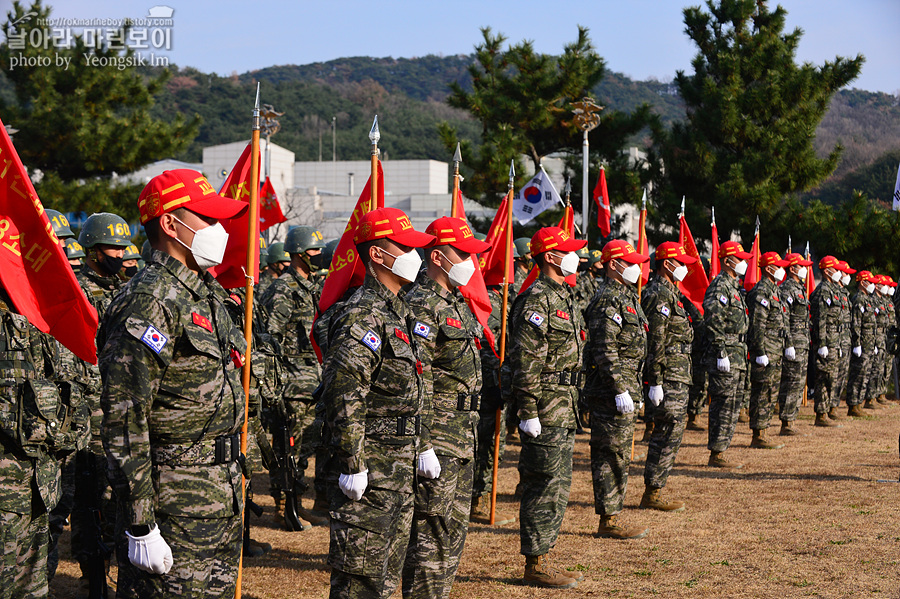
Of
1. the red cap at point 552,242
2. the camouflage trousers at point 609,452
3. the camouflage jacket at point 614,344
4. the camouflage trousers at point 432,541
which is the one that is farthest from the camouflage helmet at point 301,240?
the camouflage trousers at point 432,541

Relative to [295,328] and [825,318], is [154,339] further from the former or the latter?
[825,318]

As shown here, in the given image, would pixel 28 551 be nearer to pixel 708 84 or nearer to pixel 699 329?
pixel 699 329

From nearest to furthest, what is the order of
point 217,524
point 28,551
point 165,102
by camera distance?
point 217,524
point 28,551
point 165,102

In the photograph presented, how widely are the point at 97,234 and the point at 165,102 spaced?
6504cm

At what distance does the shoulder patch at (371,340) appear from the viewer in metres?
4.39

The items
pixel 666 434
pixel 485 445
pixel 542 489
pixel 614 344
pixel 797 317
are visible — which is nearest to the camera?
pixel 542 489

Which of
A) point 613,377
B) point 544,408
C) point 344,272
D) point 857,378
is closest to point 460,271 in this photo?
point 344,272

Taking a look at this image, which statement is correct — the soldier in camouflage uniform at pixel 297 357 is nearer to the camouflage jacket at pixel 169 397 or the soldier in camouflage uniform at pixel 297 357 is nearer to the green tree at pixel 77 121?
the camouflage jacket at pixel 169 397

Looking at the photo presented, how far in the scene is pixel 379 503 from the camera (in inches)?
175

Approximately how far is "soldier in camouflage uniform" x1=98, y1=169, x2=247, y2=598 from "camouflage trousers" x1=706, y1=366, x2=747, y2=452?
8299 millimetres

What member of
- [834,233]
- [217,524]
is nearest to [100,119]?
[834,233]

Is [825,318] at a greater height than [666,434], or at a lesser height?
greater

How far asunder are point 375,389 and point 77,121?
17223mm

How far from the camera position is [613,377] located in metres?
7.53
